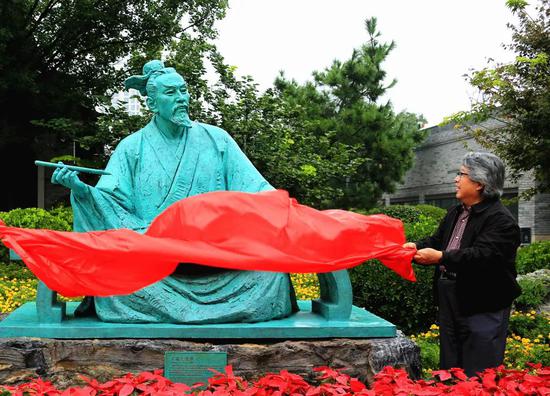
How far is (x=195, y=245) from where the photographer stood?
3.44m

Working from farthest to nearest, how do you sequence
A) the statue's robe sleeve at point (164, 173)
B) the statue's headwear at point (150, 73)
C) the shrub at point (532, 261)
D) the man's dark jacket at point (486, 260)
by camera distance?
the shrub at point (532, 261) → the statue's headwear at point (150, 73) → the statue's robe sleeve at point (164, 173) → the man's dark jacket at point (486, 260)

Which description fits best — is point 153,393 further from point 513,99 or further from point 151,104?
point 513,99

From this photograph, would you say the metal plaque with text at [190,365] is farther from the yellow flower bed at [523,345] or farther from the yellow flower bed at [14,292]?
the yellow flower bed at [14,292]

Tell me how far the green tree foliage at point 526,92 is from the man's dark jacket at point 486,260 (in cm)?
717

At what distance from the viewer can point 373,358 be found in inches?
152

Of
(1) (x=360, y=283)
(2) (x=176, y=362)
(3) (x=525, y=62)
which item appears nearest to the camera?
(2) (x=176, y=362)

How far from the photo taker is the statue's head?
4520mm

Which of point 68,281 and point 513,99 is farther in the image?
point 513,99

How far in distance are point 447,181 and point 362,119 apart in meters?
6.67

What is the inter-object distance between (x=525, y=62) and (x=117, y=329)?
9185 mm

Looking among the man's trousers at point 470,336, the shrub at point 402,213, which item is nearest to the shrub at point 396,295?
the man's trousers at point 470,336

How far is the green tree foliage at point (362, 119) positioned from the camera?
1858 centimetres

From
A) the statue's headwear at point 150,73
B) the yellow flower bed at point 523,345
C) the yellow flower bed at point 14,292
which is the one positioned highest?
the statue's headwear at point 150,73

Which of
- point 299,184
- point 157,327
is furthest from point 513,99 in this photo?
point 157,327
